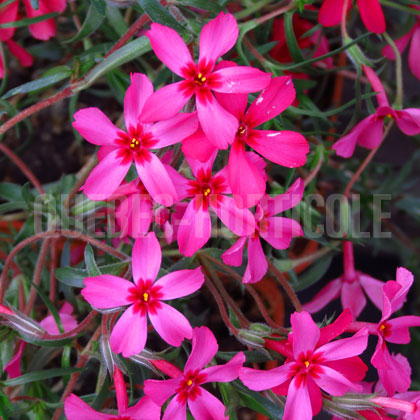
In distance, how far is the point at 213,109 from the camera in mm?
627

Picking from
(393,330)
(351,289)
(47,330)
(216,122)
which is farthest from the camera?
(351,289)

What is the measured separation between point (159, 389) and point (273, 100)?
0.35 meters

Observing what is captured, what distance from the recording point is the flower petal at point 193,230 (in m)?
0.67

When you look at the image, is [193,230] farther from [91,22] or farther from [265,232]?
[91,22]

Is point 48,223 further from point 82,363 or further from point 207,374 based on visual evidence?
point 207,374

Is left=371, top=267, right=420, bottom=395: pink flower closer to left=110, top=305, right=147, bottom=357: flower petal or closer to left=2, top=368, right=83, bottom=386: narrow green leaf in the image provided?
left=110, top=305, right=147, bottom=357: flower petal

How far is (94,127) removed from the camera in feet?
2.22

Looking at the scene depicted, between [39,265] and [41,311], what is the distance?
22 cm

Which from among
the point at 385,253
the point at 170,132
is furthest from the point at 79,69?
the point at 385,253

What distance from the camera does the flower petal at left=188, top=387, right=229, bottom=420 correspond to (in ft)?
2.19

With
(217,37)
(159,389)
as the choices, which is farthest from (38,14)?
(159,389)

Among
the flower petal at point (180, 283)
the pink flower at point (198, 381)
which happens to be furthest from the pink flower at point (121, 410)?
the flower petal at point (180, 283)

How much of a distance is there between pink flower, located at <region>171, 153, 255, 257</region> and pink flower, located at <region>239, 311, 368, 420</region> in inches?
5.1

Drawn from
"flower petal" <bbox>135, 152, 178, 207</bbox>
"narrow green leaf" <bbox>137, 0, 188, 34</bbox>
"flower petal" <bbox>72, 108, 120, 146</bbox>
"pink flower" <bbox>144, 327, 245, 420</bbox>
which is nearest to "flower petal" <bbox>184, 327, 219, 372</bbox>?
"pink flower" <bbox>144, 327, 245, 420</bbox>
